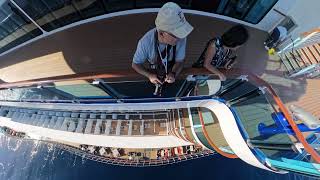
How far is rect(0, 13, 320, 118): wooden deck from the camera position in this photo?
786 centimetres

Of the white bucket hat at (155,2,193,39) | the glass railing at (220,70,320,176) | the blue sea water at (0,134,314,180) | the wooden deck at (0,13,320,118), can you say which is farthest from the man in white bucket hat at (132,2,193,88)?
the blue sea water at (0,134,314,180)

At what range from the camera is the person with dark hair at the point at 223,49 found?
4270mm

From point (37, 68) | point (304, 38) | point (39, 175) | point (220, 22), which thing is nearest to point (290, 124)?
point (304, 38)

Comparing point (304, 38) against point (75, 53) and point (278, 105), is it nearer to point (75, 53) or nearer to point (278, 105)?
point (278, 105)

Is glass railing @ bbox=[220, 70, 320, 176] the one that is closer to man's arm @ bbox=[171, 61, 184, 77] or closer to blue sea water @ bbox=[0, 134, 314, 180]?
man's arm @ bbox=[171, 61, 184, 77]

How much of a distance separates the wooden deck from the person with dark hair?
8.46 ft

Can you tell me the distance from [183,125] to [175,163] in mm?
6358

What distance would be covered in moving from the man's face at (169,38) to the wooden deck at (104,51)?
157 inches

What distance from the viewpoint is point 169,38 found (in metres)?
3.66

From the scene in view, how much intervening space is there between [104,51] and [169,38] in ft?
15.3

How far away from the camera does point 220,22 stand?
8.50m

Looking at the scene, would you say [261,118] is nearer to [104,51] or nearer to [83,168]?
[104,51]

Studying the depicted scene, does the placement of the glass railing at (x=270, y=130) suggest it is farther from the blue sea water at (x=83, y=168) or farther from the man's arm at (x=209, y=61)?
the blue sea water at (x=83, y=168)

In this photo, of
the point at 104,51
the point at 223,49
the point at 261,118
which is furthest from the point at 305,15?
the point at 104,51
